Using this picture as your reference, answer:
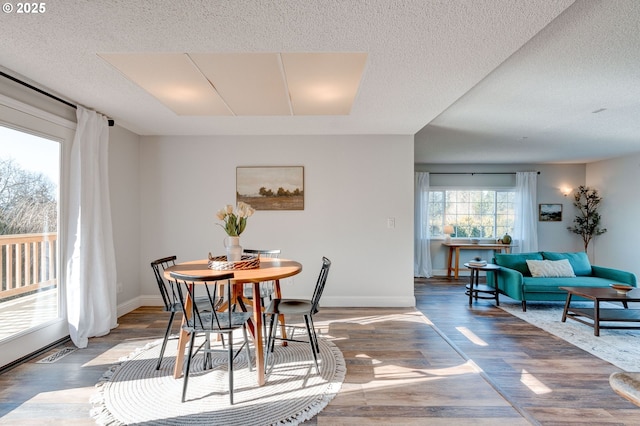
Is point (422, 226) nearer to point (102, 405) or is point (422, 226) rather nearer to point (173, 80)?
point (173, 80)

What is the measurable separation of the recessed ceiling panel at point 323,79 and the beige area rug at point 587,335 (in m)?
3.31

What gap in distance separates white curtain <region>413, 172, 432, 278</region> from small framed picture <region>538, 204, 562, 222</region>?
2638mm

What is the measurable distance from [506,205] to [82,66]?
7.90 m

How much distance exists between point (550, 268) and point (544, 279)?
362 millimetres

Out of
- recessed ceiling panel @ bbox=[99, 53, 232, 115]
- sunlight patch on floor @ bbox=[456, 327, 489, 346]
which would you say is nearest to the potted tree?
sunlight patch on floor @ bbox=[456, 327, 489, 346]

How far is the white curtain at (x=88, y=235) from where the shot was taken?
3.08m

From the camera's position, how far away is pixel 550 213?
7.13 m

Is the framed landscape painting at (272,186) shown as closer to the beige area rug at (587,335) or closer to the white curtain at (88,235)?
the white curtain at (88,235)

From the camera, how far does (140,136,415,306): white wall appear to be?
437cm

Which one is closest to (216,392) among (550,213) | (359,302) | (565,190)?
(359,302)

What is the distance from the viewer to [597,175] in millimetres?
6844

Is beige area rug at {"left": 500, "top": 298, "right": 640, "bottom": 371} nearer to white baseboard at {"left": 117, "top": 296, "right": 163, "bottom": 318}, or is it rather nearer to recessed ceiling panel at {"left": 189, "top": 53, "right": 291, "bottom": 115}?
recessed ceiling panel at {"left": 189, "top": 53, "right": 291, "bottom": 115}

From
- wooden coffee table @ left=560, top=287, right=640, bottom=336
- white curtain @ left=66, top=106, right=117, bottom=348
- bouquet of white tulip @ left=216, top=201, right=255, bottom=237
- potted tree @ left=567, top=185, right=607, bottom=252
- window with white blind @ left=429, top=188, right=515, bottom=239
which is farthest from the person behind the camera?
window with white blind @ left=429, top=188, right=515, bottom=239

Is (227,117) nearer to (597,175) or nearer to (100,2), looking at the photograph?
(100,2)
